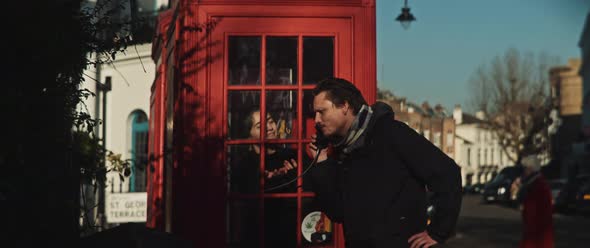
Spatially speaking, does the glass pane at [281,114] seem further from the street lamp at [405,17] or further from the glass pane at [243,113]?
the street lamp at [405,17]

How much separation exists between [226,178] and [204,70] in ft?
2.23

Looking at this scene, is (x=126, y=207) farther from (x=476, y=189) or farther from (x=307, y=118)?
(x=476, y=189)

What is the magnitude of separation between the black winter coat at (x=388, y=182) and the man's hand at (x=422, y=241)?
2 cm

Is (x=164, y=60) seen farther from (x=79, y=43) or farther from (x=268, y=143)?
(x=79, y=43)

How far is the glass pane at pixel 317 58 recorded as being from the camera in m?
6.59

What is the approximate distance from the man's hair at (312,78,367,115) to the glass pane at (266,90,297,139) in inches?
79.4

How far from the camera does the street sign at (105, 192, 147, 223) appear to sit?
15238 millimetres

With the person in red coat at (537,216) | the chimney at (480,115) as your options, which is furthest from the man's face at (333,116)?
the chimney at (480,115)

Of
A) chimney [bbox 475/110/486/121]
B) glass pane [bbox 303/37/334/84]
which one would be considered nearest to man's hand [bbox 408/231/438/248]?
glass pane [bbox 303/37/334/84]

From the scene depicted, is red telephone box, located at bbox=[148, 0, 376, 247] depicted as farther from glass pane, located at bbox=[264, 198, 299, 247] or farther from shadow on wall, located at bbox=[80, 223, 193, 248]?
shadow on wall, located at bbox=[80, 223, 193, 248]

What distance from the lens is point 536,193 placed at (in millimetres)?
11148

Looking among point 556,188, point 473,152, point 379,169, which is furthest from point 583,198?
point 473,152

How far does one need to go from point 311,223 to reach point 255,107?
79 centimetres

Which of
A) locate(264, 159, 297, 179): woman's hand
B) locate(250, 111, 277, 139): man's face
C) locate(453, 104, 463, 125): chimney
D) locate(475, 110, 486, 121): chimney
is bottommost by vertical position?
locate(264, 159, 297, 179): woman's hand
